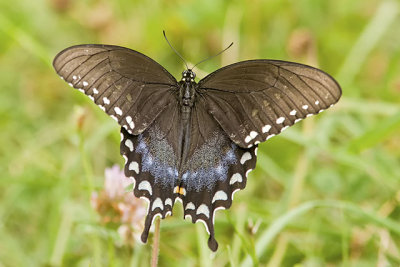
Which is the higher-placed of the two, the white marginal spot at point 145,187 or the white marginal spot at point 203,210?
the white marginal spot at point 145,187

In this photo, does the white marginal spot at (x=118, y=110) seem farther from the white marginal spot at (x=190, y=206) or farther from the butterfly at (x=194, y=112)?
the white marginal spot at (x=190, y=206)

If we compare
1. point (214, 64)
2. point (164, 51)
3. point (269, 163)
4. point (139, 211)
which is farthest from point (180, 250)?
point (164, 51)

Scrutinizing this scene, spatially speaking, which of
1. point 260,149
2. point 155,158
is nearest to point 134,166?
point 155,158

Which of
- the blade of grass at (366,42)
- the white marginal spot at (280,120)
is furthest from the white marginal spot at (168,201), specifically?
the blade of grass at (366,42)

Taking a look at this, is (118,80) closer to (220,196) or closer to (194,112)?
(194,112)

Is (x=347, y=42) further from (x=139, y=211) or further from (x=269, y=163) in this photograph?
(x=139, y=211)

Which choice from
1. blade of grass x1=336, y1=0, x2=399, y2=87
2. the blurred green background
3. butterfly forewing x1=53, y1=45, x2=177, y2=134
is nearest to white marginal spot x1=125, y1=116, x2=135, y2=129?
butterfly forewing x1=53, y1=45, x2=177, y2=134
